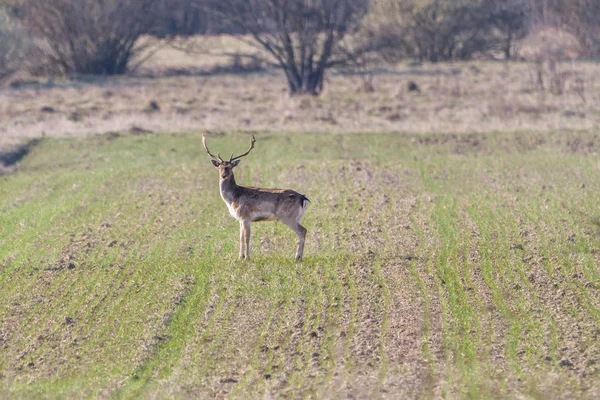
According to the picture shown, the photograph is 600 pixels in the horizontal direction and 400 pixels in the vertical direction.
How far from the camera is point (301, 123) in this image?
116ft

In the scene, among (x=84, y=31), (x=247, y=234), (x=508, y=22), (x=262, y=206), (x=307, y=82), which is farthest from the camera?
(x=508, y=22)

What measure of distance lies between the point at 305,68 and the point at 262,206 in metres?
33.3

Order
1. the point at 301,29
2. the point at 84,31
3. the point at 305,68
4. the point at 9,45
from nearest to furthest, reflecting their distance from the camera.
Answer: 1. the point at 301,29
2. the point at 305,68
3. the point at 9,45
4. the point at 84,31

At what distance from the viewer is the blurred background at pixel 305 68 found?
3659 centimetres

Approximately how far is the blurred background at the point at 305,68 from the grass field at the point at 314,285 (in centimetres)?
955

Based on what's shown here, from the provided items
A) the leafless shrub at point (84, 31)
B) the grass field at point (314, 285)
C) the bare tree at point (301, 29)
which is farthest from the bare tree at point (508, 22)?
the grass field at point (314, 285)

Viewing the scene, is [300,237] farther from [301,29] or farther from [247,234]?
[301,29]

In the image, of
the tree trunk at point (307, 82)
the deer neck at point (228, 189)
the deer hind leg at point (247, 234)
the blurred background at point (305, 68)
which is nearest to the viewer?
the deer hind leg at point (247, 234)

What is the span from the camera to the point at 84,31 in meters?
59.3

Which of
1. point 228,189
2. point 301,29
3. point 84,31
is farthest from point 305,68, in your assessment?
point 228,189

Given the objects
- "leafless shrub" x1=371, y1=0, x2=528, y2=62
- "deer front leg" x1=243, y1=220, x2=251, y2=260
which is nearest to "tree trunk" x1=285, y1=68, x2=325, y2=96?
"leafless shrub" x1=371, y1=0, x2=528, y2=62

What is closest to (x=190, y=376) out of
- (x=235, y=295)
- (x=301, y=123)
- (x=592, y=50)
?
(x=235, y=295)

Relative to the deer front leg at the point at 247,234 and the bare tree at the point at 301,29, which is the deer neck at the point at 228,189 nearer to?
the deer front leg at the point at 247,234

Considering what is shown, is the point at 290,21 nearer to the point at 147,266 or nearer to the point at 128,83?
the point at 128,83
